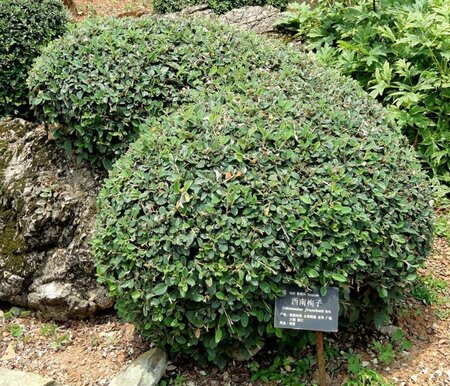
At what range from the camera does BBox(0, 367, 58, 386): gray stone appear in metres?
3.28

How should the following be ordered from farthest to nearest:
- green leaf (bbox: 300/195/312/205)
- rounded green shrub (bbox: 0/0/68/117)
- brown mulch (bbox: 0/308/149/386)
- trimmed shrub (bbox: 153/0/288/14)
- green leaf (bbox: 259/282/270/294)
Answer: trimmed shrub (bbox: 153/0/288/14) < rounded green shrub (bbox: 0/0/68/117) < brown mulch (bbox: 0/308/149/386) < green leaf (bbox: 300/195/312/205) < green leaf (bbox: 259/282/270/294)

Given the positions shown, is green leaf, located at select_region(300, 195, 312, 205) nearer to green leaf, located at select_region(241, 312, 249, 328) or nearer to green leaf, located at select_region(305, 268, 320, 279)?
green leaf, located at select_region(305, 268, 320, 279)

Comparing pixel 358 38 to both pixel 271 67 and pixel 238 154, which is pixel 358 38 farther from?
pixel 238 154

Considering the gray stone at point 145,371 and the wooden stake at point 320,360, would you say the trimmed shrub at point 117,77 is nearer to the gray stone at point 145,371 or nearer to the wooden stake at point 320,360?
the gray stone at point 145,371

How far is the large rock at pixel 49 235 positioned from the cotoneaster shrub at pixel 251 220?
0.66 meters

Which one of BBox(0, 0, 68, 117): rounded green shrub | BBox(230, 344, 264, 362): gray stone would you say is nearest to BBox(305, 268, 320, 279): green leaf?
BBox(230, 344, 264, 362): gray stone

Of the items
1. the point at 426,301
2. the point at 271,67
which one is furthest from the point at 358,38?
the point at 426,301

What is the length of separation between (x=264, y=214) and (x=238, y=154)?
0.35 m

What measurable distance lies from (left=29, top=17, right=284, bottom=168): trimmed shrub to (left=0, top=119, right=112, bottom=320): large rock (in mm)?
229

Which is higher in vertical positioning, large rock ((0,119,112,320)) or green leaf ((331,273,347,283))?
green leaf ((331,273,347,283))

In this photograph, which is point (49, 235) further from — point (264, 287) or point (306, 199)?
point (306, 199)

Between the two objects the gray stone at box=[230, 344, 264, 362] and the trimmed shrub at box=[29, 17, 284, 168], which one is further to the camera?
the trimmed shrub at box=[29, 17, 284, 168]

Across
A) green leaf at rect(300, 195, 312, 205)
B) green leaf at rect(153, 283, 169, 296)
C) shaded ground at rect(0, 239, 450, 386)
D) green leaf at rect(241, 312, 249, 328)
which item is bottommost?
shaded ground at rect(0, 239, 450, 386)

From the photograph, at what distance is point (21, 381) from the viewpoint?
10.8ft
